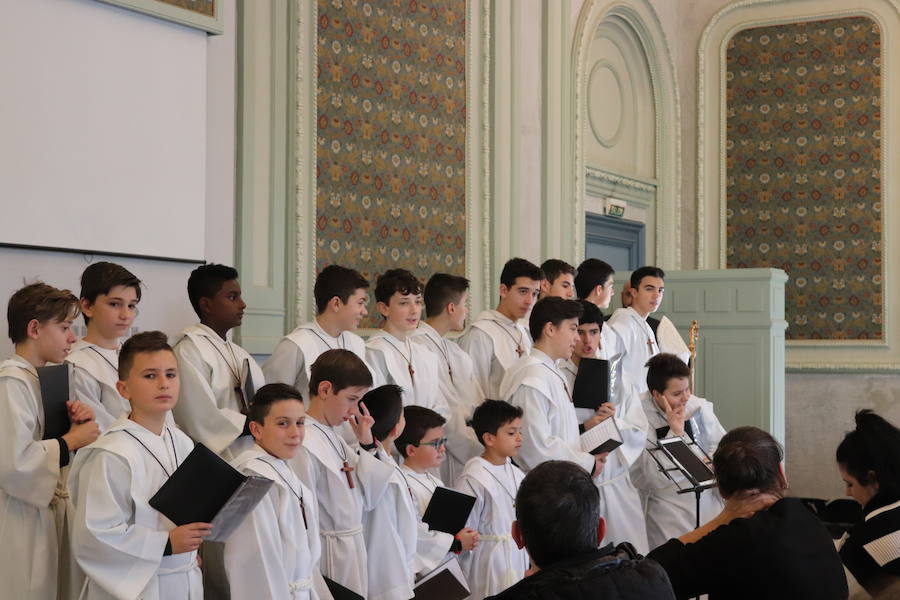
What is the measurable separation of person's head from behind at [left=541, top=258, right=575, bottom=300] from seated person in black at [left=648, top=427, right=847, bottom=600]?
363 cm

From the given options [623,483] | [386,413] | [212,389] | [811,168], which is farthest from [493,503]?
[811,168]

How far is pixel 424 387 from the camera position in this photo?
229 inches

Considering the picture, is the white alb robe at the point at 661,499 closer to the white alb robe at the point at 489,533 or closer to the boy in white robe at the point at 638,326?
the boy in white robe at the point at 638,326

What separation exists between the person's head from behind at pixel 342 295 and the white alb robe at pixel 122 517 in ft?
5.46

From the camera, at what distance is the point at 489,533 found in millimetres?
5230

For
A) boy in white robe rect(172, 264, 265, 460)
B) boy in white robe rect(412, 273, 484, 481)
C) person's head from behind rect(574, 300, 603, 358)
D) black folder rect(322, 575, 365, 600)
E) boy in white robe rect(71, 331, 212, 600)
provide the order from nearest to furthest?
boy in white robe rect(71, 331, 212, 600) → black folder rect(322, 575, 365, 600) → boy in white robe rect(172, 264, 265, 460) → boy in white robe rect(412, 273, 484, 481) → person's head from behind rect(574, 300, 603, 358)

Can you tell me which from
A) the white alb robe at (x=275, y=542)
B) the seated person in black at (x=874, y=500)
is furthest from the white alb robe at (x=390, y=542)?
the seated person in black at (x=874, y=500)

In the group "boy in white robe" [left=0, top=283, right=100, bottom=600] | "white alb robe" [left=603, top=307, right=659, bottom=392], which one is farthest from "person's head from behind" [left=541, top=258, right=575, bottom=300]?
"boy in white robe" [left=0, top=283, right=100, bottom=600]

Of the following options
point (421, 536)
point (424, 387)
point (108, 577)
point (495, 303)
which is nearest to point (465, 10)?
point (495, 303)

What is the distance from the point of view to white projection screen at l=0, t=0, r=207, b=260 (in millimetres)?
4848

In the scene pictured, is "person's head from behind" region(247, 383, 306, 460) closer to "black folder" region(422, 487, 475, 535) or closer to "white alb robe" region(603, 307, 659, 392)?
"black folder" region(422, 487, 475, 535)

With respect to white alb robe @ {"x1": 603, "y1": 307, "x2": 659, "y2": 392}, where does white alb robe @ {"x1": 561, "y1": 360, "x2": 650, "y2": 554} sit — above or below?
below

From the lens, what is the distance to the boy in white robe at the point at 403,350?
5.70 metres

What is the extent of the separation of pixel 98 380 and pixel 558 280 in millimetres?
3329
